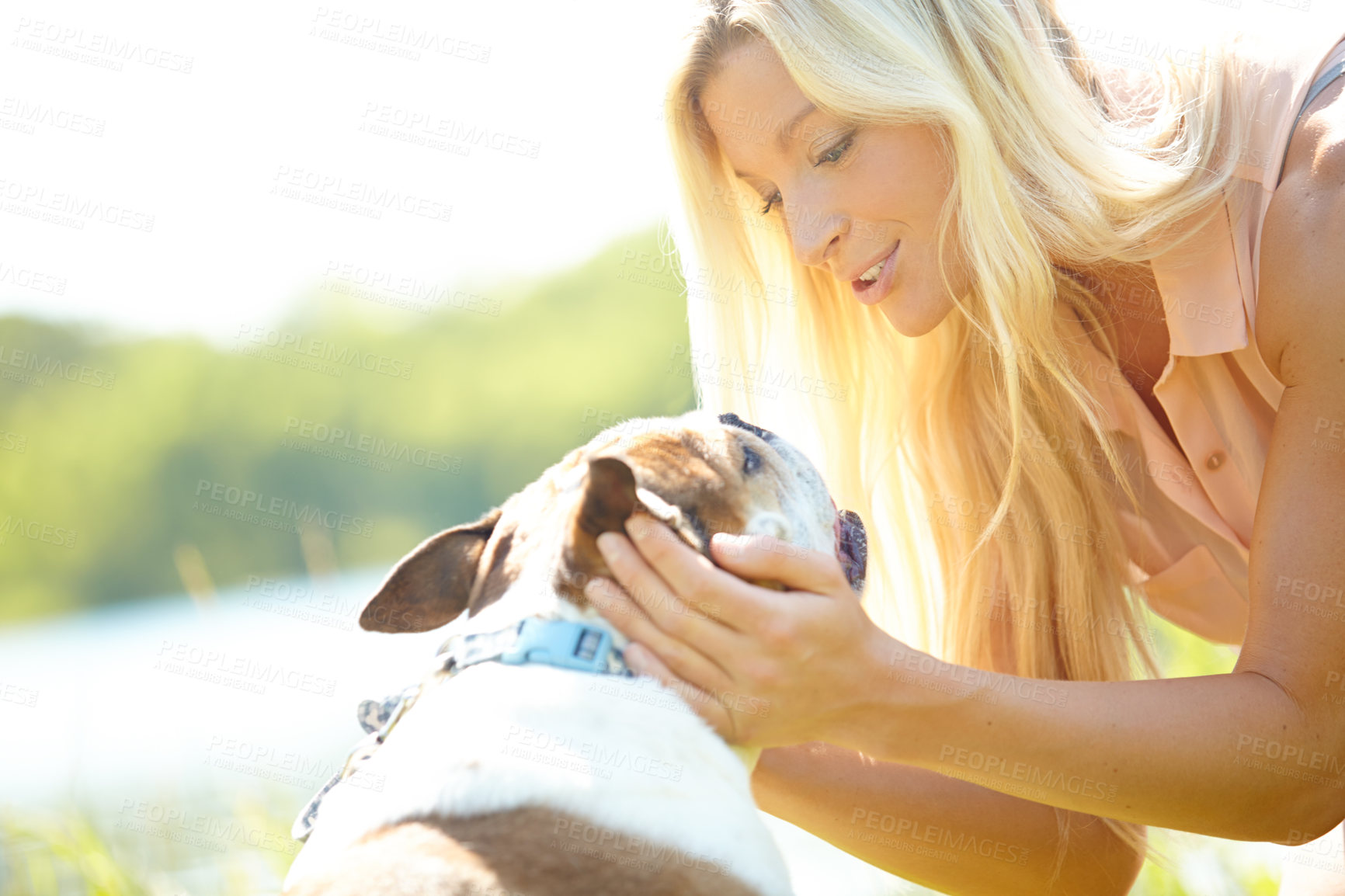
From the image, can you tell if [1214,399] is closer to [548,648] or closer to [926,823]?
[926,823]

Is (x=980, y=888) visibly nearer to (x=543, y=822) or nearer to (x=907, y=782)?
(x=907, y=782)

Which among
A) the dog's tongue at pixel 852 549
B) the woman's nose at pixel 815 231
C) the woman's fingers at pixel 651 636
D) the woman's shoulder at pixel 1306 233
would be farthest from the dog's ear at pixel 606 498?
the woman's shoulder at pixel 1306 233

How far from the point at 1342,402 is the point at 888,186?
105 cm

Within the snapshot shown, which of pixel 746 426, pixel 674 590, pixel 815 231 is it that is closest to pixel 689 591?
pixel 674 590

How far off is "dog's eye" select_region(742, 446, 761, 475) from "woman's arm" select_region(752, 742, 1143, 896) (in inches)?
35.1

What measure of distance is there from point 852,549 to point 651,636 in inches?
27.3

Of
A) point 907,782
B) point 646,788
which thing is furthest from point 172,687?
point 646,788

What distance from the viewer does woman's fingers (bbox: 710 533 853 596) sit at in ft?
6.10

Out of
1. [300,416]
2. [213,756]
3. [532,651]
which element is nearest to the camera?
[532,651]

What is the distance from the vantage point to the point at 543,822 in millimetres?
1646

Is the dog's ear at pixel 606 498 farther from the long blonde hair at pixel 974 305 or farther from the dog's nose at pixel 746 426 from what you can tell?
the long blonde hair at pixel 974 305

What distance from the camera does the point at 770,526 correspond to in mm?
2066

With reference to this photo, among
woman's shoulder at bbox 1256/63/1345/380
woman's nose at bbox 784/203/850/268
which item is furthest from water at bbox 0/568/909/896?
woman's shoulder at bbox 1256/63/1345/380

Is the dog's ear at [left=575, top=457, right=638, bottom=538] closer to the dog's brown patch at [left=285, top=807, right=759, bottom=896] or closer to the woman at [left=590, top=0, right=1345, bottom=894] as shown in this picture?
the woman at [left=590, top=0, right=1345, bottom=894]
